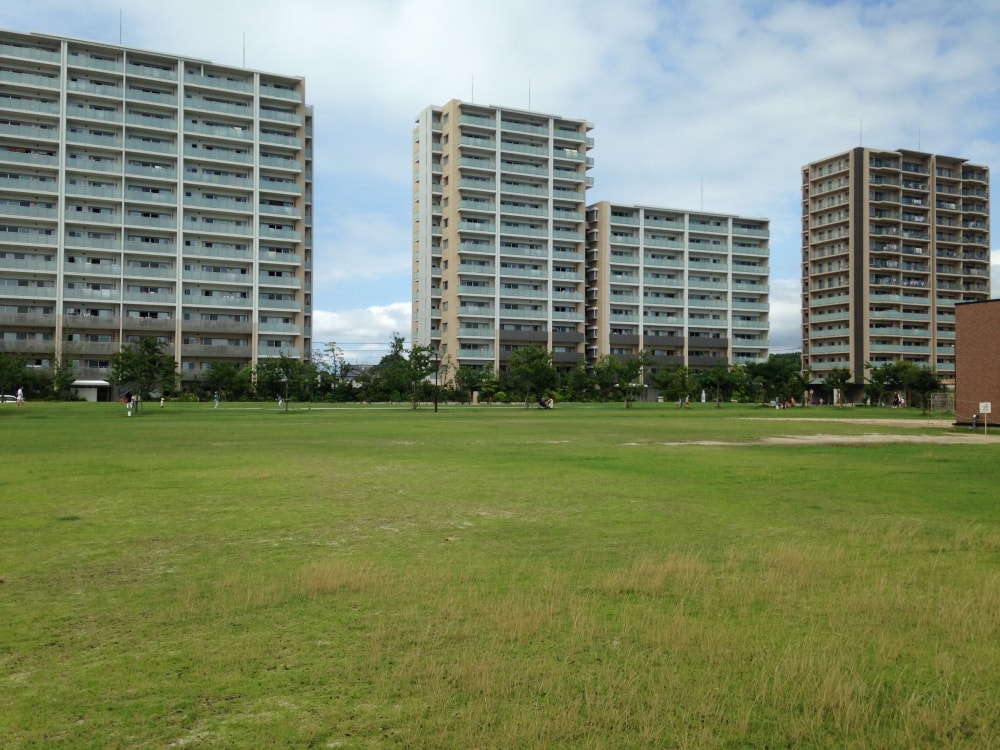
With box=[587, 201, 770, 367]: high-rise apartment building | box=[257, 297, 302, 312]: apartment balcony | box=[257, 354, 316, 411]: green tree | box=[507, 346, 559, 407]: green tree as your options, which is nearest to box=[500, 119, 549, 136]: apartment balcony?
box=[587, 201, 770, 367]: high-rise apartment building

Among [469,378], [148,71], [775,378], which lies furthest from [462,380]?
[148,71]

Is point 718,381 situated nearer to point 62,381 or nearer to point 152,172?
point 152,172

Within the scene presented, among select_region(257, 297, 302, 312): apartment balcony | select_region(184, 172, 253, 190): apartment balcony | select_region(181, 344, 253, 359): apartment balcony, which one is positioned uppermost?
select_region(184, 172, 253, 190): apartment balcony

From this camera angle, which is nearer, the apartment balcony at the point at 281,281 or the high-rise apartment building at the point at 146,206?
the high-rise apartment building at the point at 146,206

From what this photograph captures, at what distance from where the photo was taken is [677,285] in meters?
122

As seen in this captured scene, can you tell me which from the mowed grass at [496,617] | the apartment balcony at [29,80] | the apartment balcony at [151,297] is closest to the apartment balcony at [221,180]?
the apartment balcony at [151,297]

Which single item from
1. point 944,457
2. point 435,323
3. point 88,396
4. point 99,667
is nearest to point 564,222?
point 435,323

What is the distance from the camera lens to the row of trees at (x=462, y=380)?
74.2 metres

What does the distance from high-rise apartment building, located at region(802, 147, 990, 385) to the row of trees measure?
1593cm

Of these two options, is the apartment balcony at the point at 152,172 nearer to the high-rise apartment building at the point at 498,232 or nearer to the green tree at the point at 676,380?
the high-rise apartment building at the point at 498,232

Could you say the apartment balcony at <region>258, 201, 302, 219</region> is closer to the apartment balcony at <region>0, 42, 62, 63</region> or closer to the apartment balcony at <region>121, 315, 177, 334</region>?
the apartment balcony at <region>121, 315, 177, 334</region>

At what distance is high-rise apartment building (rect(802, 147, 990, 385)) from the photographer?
11862 cm

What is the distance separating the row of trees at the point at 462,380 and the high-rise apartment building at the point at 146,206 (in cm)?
612

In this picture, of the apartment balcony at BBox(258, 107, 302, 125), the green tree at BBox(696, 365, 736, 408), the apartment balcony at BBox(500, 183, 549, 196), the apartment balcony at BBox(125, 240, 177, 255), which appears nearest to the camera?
the green tree at BBox(696, 365, 736, 408)
